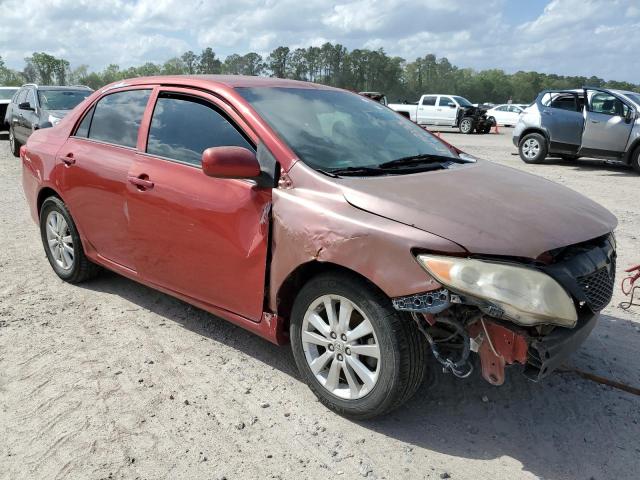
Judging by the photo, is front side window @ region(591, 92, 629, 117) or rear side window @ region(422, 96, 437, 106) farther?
rear side window @ region(422, 96, 437, 106)

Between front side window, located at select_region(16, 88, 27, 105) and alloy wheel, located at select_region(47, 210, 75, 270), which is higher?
front side window, located at select_region(16, 88, 27, 105)

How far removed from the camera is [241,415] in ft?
9.47

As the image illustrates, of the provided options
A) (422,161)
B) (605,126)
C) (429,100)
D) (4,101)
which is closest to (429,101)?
(429,100)

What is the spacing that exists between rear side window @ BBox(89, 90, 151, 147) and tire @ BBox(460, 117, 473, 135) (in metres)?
22.5

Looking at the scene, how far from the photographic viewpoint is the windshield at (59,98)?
39.5 feet

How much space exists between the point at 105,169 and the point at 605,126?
37.6 feet

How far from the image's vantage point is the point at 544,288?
2.32 m

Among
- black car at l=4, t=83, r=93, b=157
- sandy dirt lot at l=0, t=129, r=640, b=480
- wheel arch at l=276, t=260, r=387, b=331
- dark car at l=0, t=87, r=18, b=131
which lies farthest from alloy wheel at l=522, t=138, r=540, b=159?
dark car at l=0, t=87, r=18, b=131

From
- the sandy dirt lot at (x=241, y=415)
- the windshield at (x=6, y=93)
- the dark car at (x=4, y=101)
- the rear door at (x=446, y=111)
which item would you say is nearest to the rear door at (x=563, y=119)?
the sandy dirt lot at (x=241, y=415)

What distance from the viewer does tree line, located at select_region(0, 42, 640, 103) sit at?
9806cm

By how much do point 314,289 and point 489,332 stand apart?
34.5 inches

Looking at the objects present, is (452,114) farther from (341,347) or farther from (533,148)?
(341,347)

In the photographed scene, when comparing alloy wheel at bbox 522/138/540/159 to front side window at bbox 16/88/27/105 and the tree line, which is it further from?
the tree line

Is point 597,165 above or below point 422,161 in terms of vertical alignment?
below
